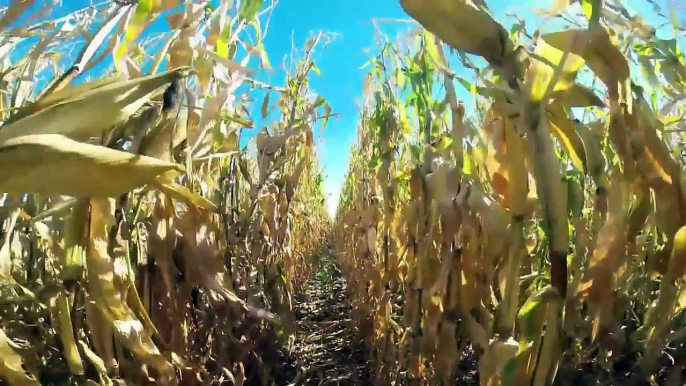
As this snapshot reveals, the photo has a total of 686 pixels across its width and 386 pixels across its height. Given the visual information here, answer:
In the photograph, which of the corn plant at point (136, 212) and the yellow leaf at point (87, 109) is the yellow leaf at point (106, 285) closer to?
the corn plant at point (136, 212)

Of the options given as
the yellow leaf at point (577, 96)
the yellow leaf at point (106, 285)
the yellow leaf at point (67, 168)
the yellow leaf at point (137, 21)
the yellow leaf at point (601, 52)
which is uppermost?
the yellow leaf at point (137, 21)

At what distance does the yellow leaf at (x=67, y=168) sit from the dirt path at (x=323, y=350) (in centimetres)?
121

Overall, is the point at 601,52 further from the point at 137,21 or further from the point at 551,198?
the point at 137,21

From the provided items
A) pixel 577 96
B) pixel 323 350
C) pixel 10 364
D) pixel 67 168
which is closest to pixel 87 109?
pixel 67 168

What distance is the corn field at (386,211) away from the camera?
477 mm

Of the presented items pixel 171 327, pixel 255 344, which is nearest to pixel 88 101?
pixel 171 327

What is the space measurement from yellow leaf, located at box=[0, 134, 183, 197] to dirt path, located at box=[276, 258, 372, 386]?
1.21m

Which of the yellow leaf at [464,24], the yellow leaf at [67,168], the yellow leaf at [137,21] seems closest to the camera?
the yellow leaf at [67,168]

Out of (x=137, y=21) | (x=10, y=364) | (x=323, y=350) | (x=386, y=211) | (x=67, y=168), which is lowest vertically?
(x=323, y=350)

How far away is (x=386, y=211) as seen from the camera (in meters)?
1.60

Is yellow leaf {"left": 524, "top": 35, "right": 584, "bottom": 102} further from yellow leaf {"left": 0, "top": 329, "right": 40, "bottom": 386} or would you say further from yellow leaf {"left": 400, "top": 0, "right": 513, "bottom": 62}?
yellow leaf {"left": 0, "top": 329, "right": 40, "bottom": 386}

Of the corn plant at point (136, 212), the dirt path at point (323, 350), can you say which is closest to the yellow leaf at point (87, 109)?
the corn plant at point (136, 212)

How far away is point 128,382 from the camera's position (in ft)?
2.76

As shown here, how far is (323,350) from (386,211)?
0.76 metres
